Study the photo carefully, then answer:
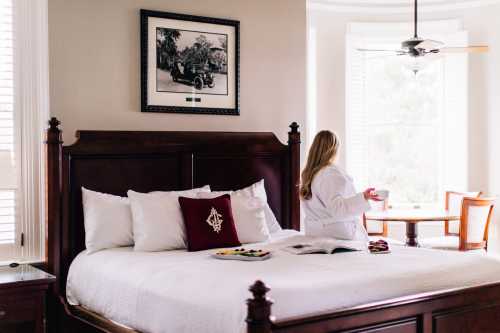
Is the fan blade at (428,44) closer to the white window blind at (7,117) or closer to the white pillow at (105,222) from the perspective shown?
the white pillow at (105,222)

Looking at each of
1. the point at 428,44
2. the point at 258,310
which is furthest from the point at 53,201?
the point at 428,44

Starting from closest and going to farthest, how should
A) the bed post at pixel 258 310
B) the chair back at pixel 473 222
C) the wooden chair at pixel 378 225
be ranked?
the bed post at pixel 258 310
the chair back at pixel 473 222
the wooden chair at pixel 378 225

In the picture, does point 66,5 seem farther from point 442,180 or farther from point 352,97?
point 442,180

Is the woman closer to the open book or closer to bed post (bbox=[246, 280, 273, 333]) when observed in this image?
the open book

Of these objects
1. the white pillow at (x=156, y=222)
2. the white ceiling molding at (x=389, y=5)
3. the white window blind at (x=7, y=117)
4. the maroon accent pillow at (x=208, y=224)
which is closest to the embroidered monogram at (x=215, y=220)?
the maroon accent pillow at (x=208, y=224)

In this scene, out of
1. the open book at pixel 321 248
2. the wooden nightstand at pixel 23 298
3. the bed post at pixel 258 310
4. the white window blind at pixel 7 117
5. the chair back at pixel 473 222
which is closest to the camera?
the bed post at pixel 258 310

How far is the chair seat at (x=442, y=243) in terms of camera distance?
19.1 feet

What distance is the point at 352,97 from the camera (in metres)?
6.71

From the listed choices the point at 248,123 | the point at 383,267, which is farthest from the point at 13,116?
the point at 383,267

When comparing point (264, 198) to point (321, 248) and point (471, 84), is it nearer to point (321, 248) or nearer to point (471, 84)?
point (321, 248)

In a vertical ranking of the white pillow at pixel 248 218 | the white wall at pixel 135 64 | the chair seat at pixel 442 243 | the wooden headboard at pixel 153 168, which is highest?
the white wall at pixel 135 64

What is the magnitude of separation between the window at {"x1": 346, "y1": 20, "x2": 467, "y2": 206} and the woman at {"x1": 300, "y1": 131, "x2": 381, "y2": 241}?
8.14 feet

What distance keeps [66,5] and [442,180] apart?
4.10 m

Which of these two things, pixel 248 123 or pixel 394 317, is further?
pixel 248 123
